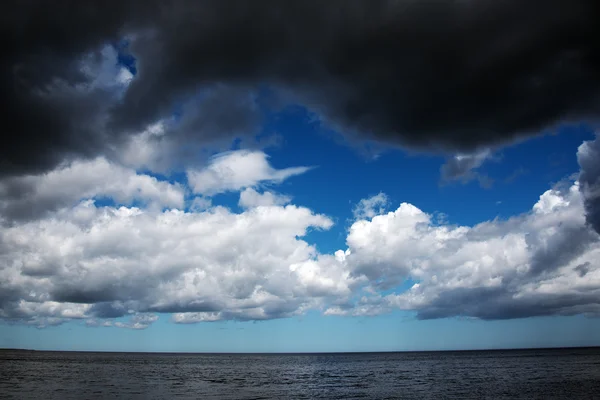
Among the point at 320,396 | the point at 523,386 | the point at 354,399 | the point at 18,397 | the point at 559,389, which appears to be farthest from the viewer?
the point at 523,386

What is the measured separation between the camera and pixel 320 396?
2510 inches

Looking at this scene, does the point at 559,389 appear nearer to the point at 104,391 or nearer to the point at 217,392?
the point at 217,392

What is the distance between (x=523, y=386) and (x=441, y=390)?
54.0ft

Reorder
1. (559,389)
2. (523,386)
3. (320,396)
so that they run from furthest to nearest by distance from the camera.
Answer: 1. (523,386)
2. (559,389)
3. (320,396)

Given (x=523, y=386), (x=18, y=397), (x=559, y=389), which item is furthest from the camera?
(x=523, y=386)

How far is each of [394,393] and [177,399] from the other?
105ft

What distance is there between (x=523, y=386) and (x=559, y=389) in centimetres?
724

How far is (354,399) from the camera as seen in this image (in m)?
59.6

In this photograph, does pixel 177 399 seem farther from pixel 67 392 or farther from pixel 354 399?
pixel 354 399

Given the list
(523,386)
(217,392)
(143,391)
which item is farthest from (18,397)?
(523,386)

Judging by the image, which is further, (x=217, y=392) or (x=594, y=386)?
(x=594, y=386)

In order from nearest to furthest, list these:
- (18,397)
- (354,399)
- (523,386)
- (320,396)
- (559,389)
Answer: (18,397) < (354,399) < (320,396) < (559,389) < (523,386)

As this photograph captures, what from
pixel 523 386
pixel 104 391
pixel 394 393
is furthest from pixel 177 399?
pixel 523 386

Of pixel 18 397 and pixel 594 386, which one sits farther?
pixel 594 386
